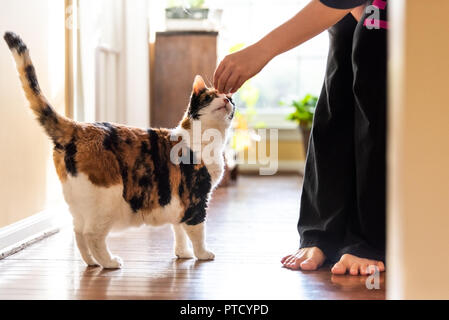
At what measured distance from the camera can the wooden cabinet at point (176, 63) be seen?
3.65 metres

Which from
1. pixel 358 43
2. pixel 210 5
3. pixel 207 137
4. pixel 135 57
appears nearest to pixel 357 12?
pixel 358 43

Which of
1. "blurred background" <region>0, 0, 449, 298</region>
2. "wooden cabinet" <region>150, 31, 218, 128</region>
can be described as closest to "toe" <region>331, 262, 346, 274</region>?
"blurred background" <region>0, 0, 449, 298</region>

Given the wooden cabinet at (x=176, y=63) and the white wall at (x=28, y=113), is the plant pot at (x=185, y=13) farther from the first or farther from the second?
the white wall at (x=28, y=113)

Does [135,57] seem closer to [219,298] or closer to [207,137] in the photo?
[207,137]

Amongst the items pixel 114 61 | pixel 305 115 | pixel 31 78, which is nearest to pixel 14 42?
pixel 31 78

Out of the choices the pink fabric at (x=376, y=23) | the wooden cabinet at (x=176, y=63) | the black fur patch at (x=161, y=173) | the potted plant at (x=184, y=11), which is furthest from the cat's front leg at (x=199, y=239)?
the potted plant at (x=184, y=11)

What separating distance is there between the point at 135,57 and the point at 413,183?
3.00 meters

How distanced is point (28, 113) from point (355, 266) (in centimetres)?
116

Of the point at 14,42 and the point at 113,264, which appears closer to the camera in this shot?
the point at 14,42

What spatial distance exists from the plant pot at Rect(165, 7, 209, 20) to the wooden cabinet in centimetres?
10

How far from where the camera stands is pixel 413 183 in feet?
2.67

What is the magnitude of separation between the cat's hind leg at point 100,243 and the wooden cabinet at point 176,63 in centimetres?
219

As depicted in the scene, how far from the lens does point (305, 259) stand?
1.51 metres

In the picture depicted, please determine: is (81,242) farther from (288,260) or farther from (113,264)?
(288,260)
